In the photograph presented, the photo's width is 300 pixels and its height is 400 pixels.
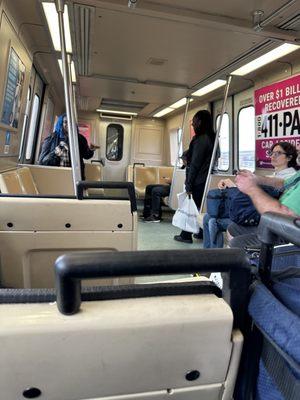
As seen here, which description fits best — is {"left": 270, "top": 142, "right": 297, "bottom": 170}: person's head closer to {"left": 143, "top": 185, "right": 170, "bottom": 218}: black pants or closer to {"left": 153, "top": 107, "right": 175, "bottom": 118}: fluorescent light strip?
{"left": 143, "top": 185, "right": 170, "bottom": 218}: black pants

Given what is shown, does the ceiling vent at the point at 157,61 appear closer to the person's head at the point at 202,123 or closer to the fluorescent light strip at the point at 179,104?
the person's head at the point at 202,123

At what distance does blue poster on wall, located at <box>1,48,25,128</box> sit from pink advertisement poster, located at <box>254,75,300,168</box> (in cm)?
321

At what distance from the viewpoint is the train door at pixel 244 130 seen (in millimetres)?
5383

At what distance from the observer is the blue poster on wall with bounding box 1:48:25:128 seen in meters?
3.10

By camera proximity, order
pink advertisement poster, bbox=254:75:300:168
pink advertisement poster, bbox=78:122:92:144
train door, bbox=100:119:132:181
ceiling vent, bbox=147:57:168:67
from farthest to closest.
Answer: train door, bbox=100:119:132:181 < pink advertisement poster, bbox=78:122:92:144 < pink advertisement poster, bbox=254:75:300:168 < ceiling vent, bbox=147:57:168:67

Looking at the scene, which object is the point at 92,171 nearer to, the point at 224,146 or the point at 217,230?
the point at 224,146

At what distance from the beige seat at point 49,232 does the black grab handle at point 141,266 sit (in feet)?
4.17

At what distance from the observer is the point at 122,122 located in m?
9.48

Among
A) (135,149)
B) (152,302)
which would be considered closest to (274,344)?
(152,302)

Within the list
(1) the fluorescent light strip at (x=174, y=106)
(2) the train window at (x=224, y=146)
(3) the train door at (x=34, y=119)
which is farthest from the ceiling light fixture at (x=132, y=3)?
(1) the fluorescent light strip at (x=174, y=106)

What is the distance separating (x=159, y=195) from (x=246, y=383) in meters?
5.98

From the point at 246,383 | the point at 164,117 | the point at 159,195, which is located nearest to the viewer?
the point at 246,383

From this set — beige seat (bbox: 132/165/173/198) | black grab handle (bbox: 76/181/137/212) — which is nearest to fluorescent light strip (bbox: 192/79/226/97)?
beige seat (bbox: 132/165/173/198)

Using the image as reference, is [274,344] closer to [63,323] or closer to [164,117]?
[63,323]
